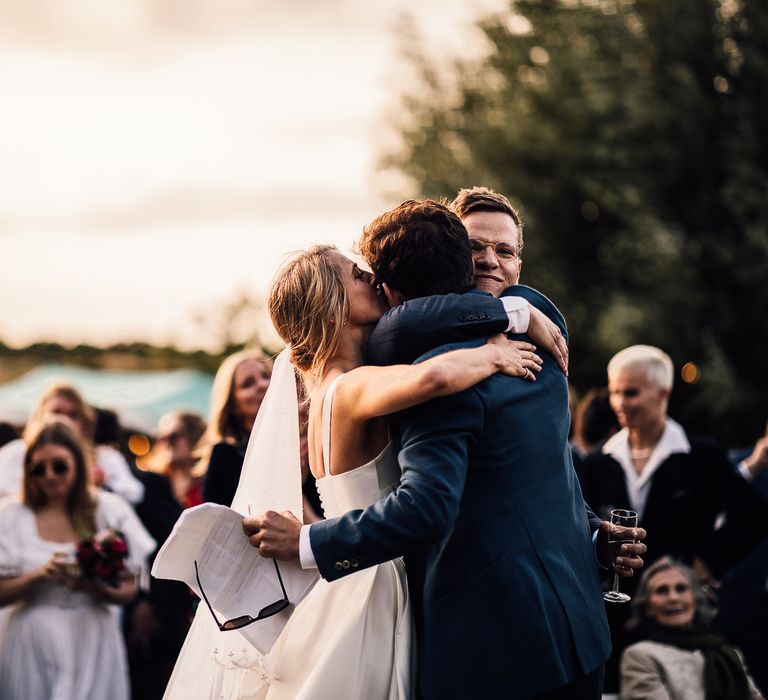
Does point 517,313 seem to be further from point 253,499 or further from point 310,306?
point 253,499

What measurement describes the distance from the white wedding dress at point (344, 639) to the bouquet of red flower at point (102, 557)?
296 cm

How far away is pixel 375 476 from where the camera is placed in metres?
3.13

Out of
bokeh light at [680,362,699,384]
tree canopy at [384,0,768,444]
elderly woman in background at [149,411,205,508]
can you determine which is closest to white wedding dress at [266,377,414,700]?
elderly woman in background at [149,411,205,508]

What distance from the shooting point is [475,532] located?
9.61 ft

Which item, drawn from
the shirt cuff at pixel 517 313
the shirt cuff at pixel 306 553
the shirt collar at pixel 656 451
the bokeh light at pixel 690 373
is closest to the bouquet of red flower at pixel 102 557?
the shirt collar at pixel 656 451

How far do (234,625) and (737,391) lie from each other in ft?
52.7

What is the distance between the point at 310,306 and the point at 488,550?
0.89 meters

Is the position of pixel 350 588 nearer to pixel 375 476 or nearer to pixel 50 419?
pixel 375 476

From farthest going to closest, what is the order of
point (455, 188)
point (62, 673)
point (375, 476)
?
point (455, 188)
point (62, 673)
point (375, 476)

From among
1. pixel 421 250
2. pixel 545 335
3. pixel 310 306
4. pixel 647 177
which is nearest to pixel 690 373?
pixel 647 177

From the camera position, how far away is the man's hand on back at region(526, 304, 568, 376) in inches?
125

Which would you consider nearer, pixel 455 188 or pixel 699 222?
pixel 699 222

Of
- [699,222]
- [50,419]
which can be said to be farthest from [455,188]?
[50,419]

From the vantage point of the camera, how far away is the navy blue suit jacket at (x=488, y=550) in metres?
2.84
